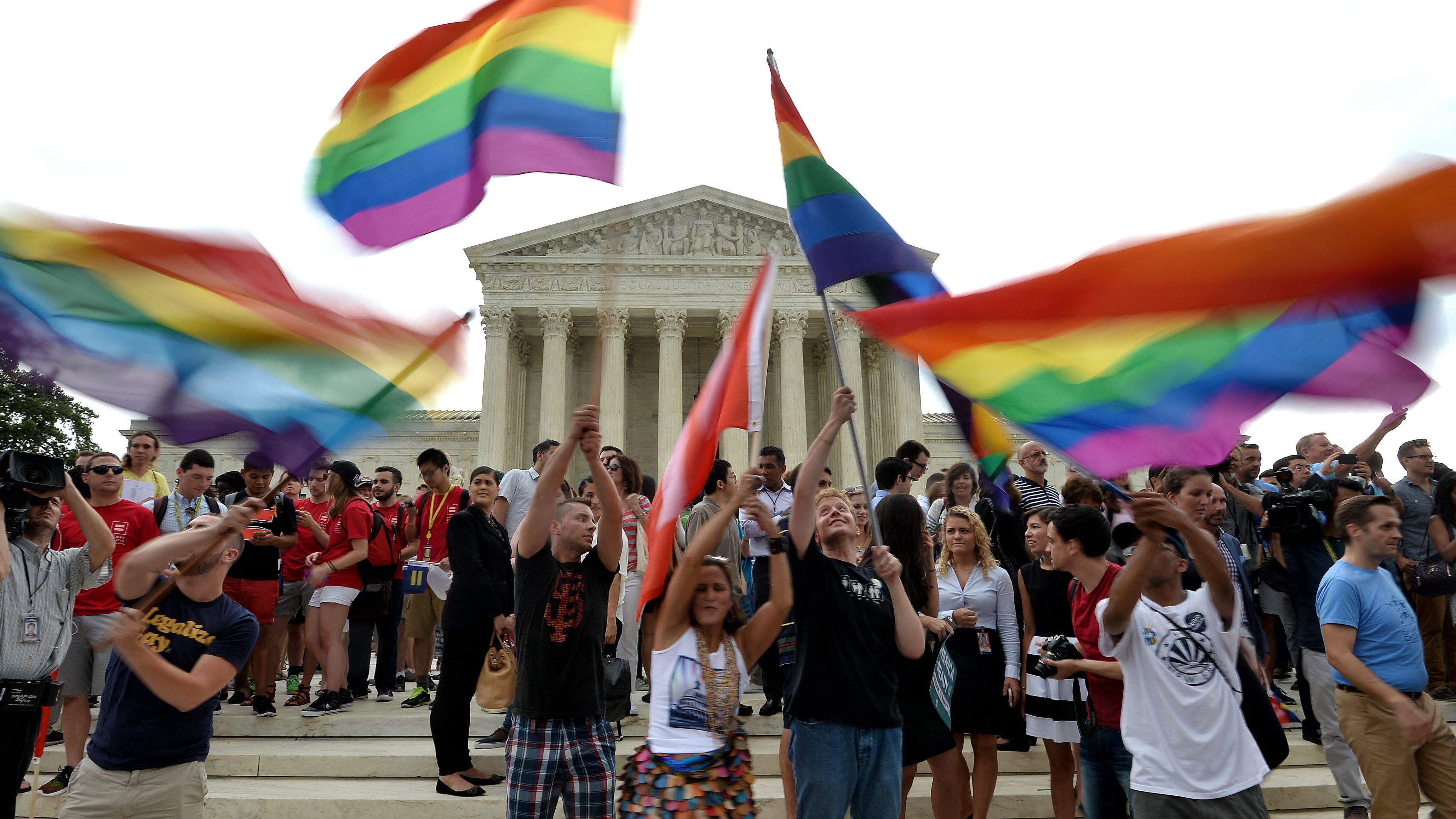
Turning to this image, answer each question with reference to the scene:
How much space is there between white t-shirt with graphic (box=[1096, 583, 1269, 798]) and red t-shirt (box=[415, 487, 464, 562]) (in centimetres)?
590

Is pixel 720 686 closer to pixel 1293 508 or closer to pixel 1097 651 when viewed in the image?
pixel 1097 651

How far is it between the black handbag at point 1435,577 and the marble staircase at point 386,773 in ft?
4.87

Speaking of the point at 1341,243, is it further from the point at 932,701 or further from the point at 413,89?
the point at 413,89

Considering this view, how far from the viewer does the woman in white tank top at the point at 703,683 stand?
3.30m

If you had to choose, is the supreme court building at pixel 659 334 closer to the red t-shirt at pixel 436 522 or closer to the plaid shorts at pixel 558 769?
the red t-shirt at pixel 436 522

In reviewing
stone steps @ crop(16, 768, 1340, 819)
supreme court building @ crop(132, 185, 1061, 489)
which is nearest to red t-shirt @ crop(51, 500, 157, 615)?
stone steps @ crop(16, 768, 1340, 819)

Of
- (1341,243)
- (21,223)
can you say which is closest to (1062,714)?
(1341,243)

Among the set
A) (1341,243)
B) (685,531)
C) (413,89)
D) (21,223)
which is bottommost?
(685,531)

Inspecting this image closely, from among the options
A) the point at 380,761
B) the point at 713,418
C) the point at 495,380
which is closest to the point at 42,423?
the point at 495,380

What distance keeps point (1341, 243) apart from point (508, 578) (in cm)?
535

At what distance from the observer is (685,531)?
25.4 ft

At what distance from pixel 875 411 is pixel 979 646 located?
3351cm

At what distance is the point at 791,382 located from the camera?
33969 millimetres

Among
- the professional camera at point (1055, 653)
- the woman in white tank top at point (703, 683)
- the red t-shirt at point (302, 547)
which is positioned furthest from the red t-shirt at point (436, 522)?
the professional camera at point (1055, 653)
